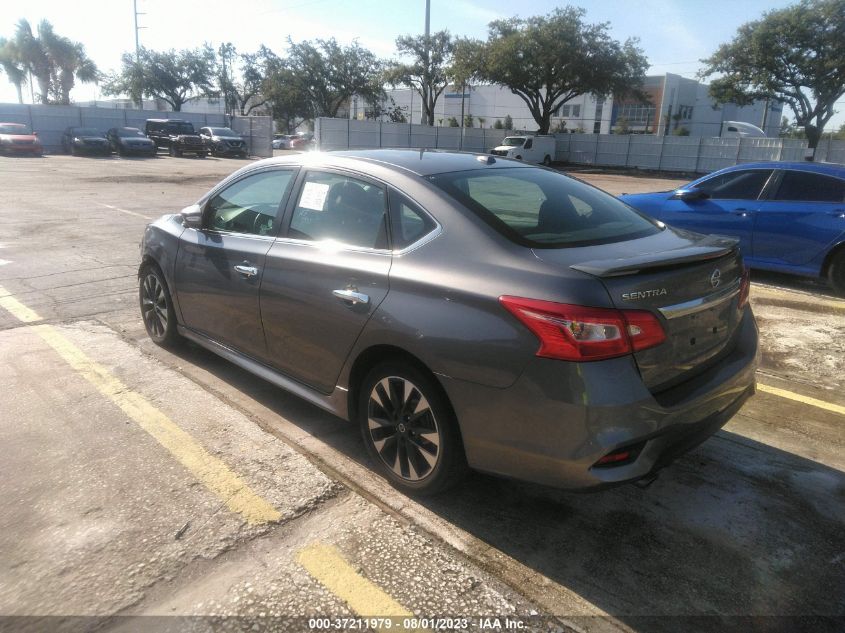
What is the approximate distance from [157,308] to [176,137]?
3354 cm

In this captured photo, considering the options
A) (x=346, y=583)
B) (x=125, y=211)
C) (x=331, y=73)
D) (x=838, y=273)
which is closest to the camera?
(x=346, y=583)

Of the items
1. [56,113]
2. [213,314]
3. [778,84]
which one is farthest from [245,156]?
[213,314]

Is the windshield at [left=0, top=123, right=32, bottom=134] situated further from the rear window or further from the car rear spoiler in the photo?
the car rear spoiler

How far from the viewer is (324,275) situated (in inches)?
128

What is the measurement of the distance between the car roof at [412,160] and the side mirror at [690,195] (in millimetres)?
4657

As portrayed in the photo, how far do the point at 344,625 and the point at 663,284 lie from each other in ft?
5.92

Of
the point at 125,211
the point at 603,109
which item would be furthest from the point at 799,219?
the point at 603,109

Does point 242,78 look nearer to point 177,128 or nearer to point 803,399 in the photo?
point 177,128

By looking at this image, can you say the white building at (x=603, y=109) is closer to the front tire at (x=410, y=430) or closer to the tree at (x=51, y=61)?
the tree at (x=51, y=61)

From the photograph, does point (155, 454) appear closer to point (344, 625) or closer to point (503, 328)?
point (344, 625)

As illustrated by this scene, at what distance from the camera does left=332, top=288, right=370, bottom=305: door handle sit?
302cm

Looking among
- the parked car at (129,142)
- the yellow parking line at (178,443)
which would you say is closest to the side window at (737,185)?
the yellow parking line at (178,443)

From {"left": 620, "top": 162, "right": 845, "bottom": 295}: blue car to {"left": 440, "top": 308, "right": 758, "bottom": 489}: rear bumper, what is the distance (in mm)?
5483

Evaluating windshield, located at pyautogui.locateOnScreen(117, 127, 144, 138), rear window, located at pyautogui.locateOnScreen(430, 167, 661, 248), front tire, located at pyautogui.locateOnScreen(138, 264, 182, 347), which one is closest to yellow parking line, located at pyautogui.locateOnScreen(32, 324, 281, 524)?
front tire, located at pyautogui.locateOnScreen(138, 264, 182, 347)
